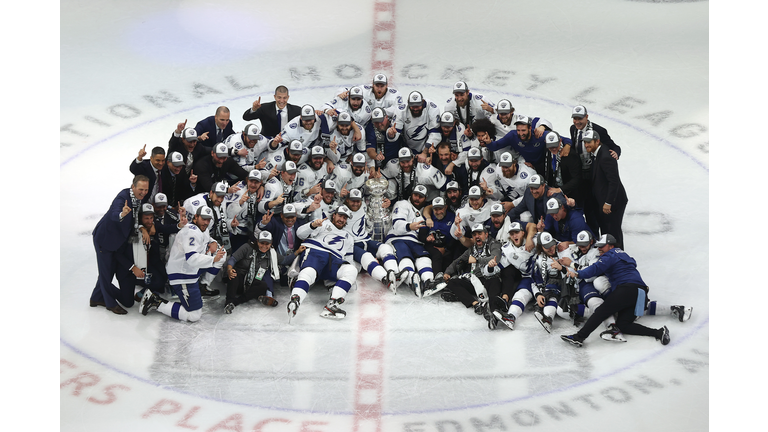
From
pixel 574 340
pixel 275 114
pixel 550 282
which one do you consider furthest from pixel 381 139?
pixel 574 340

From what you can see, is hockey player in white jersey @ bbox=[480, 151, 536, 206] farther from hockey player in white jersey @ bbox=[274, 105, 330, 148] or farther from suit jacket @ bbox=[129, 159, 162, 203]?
suit jacket @ bbox=[129, 159, 162, 203]

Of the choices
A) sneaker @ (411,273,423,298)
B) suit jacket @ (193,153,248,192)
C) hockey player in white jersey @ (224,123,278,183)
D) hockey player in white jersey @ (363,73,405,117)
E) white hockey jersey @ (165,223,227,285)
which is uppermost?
hockey player in white jersey @ (363,73,405,117)

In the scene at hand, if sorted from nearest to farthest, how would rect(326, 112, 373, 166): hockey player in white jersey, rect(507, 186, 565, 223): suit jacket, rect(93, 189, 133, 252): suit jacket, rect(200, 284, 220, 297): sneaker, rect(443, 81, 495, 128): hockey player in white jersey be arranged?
rect(93, 189, 133, 252): suit jacket
rect(200, 284, 220, 297): sneaker
rect(507, 186, 565, 223): suit jacket
rect(326, 112, 373, 166): hockey player in white jersey
rect(443, 81, 495, 128): hockey player in white jersey

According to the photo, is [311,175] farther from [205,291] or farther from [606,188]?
[606,188]

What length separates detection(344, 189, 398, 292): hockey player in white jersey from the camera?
10.7 metres

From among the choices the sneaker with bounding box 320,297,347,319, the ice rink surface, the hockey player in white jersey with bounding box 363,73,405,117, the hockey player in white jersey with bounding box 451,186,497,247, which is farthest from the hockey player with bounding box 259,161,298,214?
the hockey player in white jersey with bounding box 451,186,497,247

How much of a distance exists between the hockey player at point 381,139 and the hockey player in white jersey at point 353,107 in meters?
0.12

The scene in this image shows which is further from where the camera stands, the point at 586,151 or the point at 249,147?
the point at 249,147

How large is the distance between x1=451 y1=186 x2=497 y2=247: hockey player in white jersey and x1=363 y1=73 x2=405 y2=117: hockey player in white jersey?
60.4 inches

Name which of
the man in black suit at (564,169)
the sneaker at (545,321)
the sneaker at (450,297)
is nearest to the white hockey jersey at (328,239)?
the sneaker at (450,297)

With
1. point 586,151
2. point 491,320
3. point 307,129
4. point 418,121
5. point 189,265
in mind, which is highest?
point 418,121

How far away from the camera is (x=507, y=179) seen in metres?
11.2

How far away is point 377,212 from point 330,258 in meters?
0.91

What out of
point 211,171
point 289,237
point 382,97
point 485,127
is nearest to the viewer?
point 289,237
